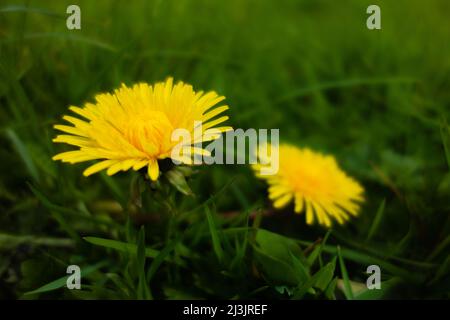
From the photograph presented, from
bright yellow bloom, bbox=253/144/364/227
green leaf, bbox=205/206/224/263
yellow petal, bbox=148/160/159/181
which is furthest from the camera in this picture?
bright yellow bloom, bbox=253/144/364/227

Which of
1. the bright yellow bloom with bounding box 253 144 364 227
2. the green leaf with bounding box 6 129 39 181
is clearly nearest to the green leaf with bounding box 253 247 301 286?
the bright yellow bloom with bounding box 253 144 364 227

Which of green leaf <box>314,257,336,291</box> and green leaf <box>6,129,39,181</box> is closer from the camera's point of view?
green leaf <box>314,257,336,291</box>

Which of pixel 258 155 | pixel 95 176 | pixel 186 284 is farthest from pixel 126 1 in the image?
pixel 186 284

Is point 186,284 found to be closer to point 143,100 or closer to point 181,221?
point 181,221

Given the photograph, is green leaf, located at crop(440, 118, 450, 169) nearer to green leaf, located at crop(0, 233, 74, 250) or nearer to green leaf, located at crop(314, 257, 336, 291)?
green leaf, located at crop(314, 257, 336, 291)

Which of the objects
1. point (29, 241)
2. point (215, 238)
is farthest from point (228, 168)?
point (29, 241)

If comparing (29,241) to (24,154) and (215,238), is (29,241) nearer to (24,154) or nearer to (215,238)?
(24,154)

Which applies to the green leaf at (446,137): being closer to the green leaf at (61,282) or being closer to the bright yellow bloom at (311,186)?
the bright yellow bloom at (311,186)
